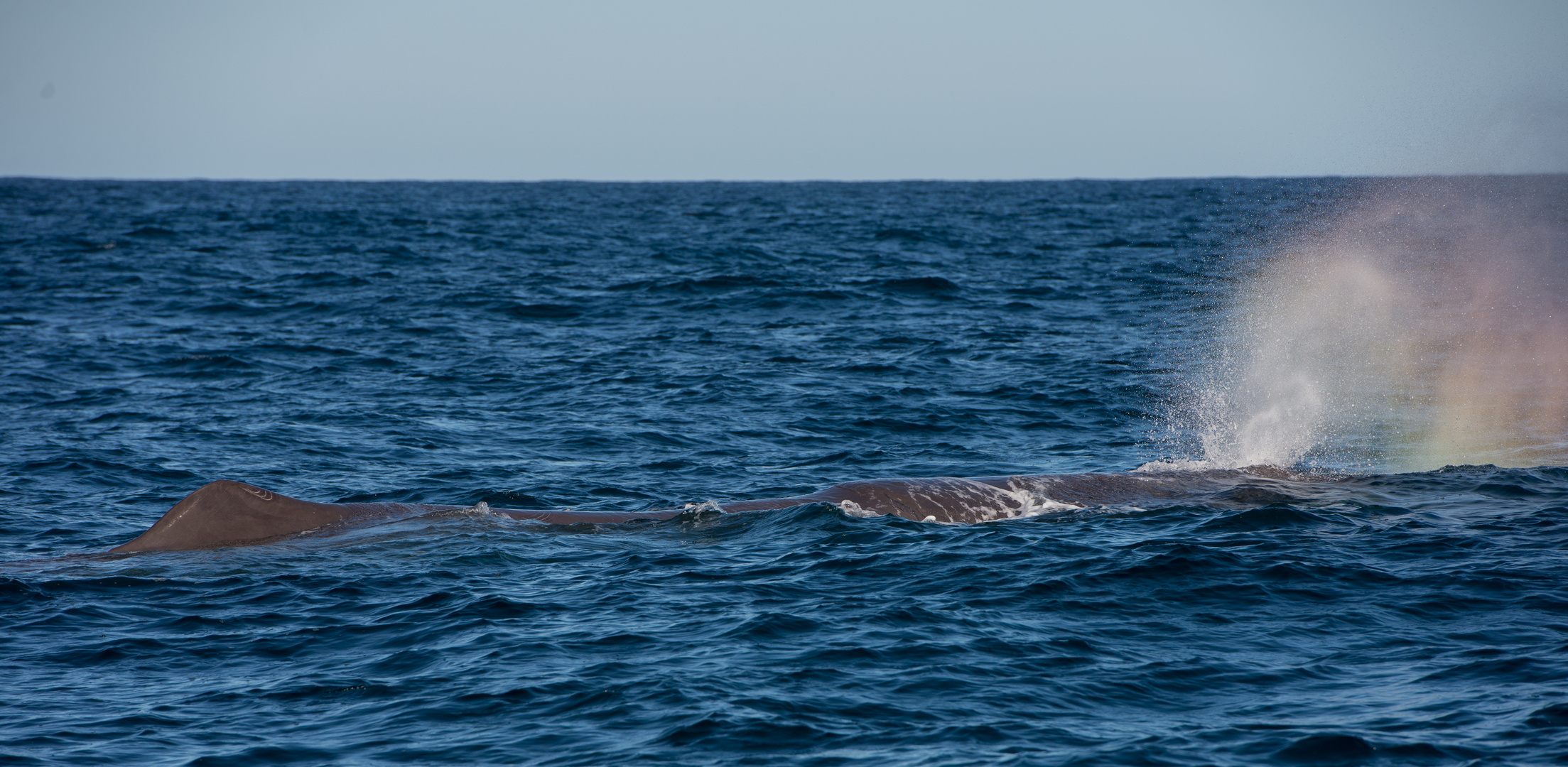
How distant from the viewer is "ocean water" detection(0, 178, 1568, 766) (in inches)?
336

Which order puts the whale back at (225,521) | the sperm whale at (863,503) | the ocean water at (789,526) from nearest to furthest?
the ocean water at (789,526)
the whale back at (225,521)
the sperm whale at (863,503)

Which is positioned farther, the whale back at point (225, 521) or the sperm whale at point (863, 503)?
the sperm whale at point (863, 503)

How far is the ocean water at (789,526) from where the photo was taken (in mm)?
8531

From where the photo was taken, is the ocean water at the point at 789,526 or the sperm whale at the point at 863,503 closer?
the ocean water at the point at 789,526

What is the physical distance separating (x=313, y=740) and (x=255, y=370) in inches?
719

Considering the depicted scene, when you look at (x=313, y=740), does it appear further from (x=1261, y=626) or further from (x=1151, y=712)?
(x=1261, y=626)

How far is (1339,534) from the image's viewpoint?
12.8 metres

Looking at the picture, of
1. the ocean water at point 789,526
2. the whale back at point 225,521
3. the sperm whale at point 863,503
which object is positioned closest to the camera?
the ocean water at point 789,526

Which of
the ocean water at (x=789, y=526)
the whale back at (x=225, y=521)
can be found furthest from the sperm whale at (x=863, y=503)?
the ocean water at (x=789, y=526)

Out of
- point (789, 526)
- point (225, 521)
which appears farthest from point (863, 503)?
point (225, 521)

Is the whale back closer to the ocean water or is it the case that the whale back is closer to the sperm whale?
the sperm whale

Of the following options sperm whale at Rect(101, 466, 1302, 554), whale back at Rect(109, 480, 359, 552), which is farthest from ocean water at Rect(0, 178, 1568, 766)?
whale back at Rect(109, 480, 359, 552)

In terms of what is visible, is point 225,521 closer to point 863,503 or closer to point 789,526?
point 789,526

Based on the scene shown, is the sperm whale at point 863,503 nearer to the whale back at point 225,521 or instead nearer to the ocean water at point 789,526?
the whale back at point 225,521
